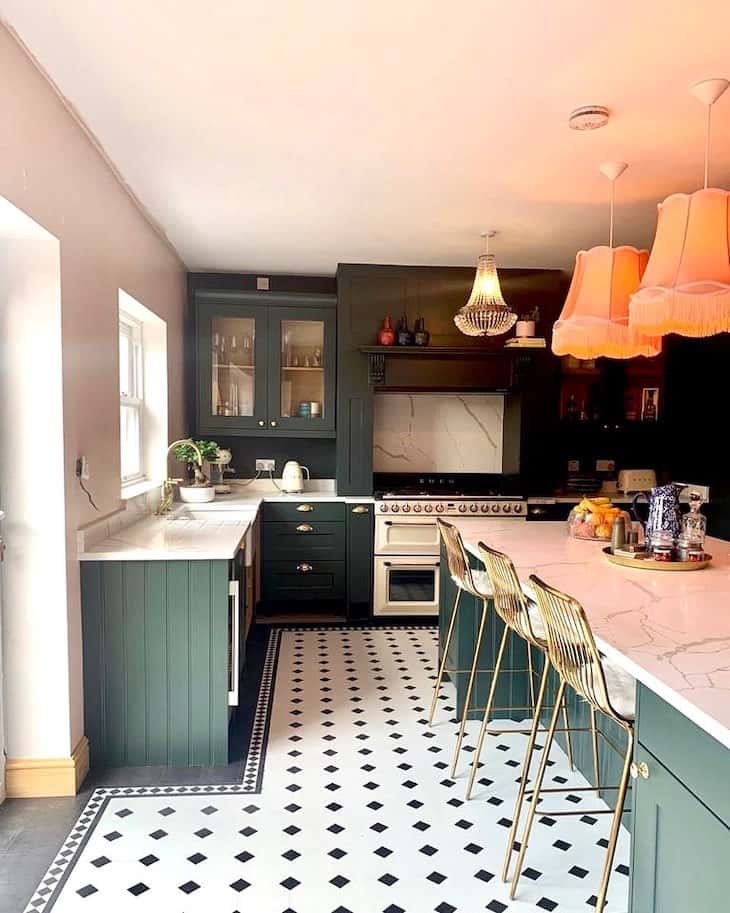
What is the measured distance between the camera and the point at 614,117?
8.23ft

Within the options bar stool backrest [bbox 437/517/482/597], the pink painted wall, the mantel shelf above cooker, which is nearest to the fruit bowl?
bar stool backrest [bbox 437/517/482/597]

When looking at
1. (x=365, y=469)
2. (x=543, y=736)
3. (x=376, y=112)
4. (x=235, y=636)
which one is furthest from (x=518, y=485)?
(x=376, y=112)

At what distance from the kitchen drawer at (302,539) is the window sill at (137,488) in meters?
0.92

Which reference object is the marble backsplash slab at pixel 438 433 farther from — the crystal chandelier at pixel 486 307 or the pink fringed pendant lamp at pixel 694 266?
the pink fringed pendant lamp at pixel 694 266

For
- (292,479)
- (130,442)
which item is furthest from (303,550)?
(130,442)

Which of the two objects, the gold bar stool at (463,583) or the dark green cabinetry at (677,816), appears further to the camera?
the gold bar stool at (463,583)

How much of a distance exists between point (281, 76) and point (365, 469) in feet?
9.98

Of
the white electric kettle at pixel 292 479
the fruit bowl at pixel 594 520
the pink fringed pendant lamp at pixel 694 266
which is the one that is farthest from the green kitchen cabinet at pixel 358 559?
the pink fringed pendant lamp at pixel 694 266

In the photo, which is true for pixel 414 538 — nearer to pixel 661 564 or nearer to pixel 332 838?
pixel 661 564

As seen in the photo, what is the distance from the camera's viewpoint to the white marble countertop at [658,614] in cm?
146

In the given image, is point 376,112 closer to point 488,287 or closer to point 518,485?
point 488,287

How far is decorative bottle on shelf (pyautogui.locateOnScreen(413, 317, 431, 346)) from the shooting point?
4.83m

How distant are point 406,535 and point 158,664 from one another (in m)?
2.29

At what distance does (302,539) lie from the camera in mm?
4891
